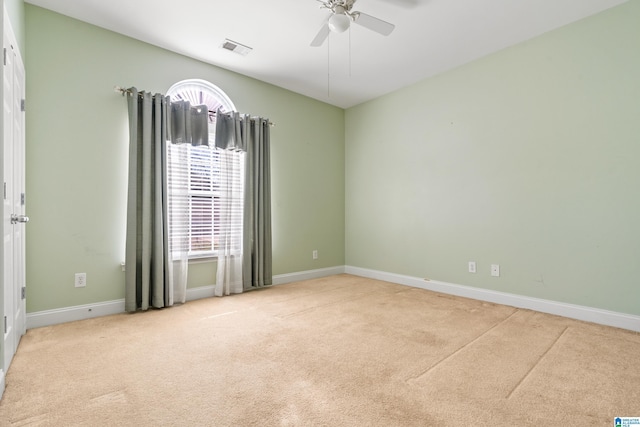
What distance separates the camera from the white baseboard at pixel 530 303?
8.24 ft

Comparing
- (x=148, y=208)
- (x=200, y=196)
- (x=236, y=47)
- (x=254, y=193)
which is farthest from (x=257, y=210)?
(x=236, y=47)

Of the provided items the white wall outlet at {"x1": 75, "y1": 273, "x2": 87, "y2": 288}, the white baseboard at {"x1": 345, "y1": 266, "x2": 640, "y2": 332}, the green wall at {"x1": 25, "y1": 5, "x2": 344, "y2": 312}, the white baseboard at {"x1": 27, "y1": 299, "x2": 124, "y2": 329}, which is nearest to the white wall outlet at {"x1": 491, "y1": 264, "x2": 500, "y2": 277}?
the white baseboard at {"x1": 345, "y1": 266, "x2": 640, "y2": 332}

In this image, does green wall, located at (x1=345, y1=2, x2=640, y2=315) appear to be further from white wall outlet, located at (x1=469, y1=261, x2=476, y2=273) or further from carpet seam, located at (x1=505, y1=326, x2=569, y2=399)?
carpet seam, located at (x1=505, y1=326, x2=569, y2=399)

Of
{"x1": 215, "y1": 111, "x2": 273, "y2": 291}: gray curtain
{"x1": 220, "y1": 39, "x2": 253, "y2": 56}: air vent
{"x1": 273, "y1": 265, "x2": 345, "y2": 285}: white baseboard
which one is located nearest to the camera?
{"x1": 220, "y1": 39, "x2": 253, "y2": 56}: air vent

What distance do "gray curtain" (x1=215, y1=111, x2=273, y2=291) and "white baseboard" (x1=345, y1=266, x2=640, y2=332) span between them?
1.78 meters

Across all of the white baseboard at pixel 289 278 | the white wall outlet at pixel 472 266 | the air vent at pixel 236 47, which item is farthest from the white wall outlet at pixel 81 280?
the white wall outlet at pixel 472 266

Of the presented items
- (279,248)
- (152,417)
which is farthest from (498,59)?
(152,417)

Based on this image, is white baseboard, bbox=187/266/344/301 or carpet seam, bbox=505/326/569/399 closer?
carpet seam, bbox=505/326/569/399

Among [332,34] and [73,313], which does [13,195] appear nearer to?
[73,313]

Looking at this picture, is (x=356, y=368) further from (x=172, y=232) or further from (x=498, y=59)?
(x=498, y=59)

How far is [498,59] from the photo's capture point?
10.7 ft

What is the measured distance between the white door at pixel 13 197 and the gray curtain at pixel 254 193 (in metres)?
1.74

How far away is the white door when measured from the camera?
183 cm

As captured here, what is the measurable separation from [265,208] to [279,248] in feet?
2.08
